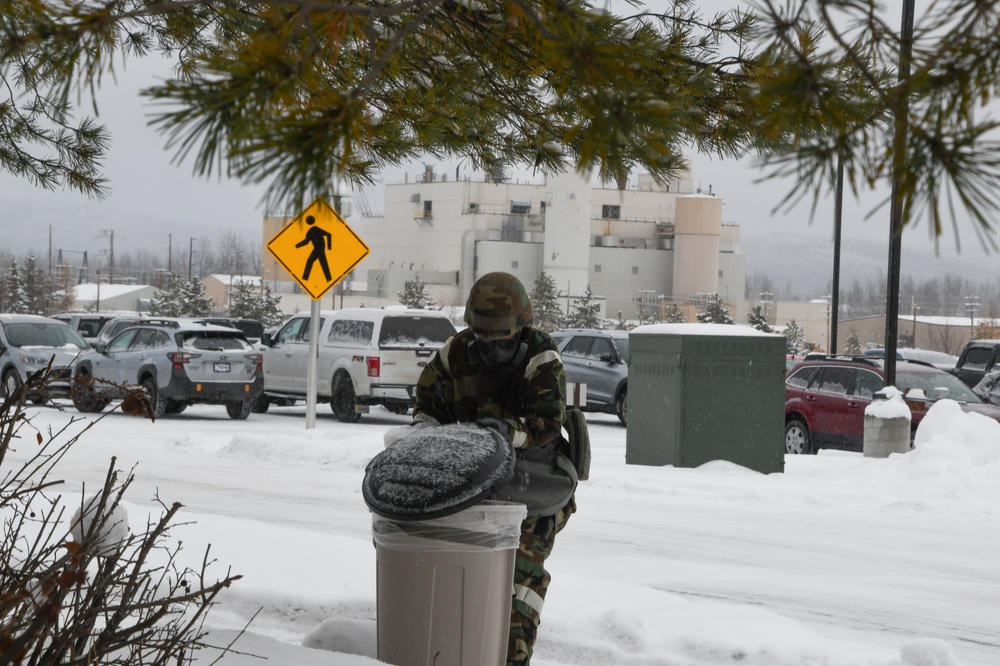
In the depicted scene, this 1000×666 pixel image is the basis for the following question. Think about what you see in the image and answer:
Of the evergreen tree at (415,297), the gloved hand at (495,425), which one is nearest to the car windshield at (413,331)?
the gloved hand at (495,425)

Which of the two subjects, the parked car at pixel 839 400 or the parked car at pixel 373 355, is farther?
the parked car at pixel 373 355

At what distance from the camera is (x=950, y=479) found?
44.3 ft

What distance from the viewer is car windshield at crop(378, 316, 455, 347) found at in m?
21.9

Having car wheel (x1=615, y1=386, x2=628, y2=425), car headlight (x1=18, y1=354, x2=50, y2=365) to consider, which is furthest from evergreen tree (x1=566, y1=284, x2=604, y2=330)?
car headlight (x1=18, y1=354, x2=50, y2=365)

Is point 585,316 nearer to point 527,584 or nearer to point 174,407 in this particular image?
point 174,407

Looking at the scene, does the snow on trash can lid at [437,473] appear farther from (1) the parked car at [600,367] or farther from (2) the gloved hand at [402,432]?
(1) the parked car at [600,367]

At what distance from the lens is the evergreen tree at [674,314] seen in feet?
294

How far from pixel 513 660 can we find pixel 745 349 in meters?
10.1

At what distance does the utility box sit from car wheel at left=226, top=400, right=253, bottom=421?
10458 mm

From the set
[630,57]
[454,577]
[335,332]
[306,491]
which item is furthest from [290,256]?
[630,57]

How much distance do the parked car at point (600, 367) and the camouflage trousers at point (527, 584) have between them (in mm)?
18730

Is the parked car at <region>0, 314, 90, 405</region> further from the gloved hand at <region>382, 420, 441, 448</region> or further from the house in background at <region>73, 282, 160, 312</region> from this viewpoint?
the house in background at <region>73, 282, 160, 312</region>

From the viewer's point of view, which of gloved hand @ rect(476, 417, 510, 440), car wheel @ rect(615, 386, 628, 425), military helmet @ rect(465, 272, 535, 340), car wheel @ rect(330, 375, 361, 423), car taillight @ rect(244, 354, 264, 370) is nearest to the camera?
gloved hand @ rect(476, 417, 510, 440)

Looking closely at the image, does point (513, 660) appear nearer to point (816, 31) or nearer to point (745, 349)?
point (816, 31)
